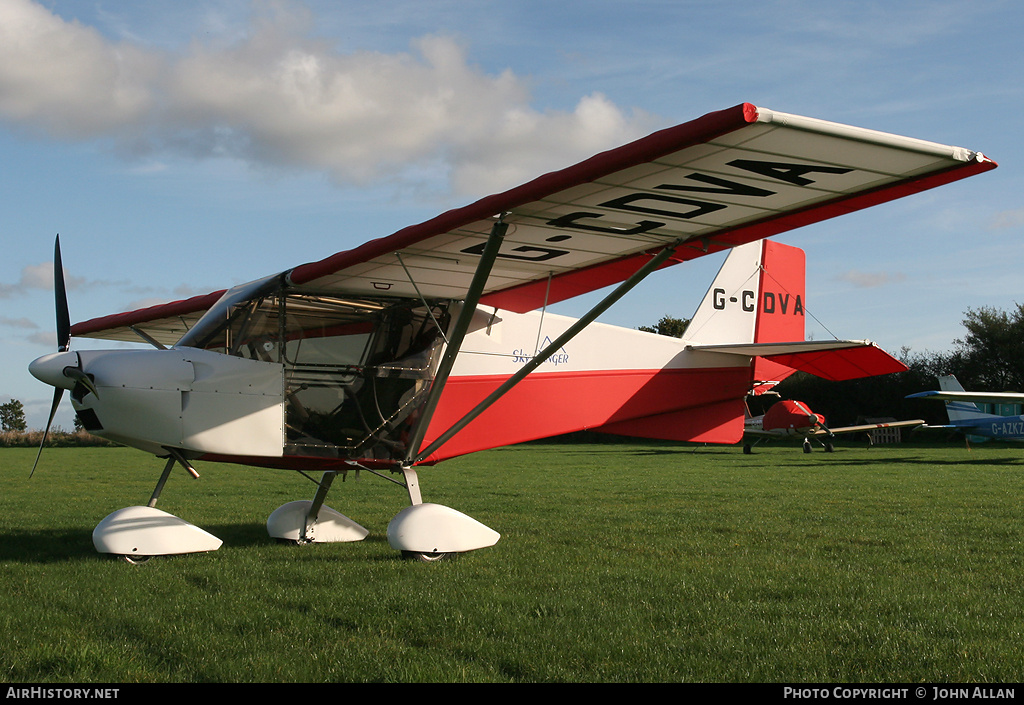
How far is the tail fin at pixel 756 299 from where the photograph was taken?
1004 centimetres

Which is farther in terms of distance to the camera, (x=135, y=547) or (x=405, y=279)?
(x=405, y=279)

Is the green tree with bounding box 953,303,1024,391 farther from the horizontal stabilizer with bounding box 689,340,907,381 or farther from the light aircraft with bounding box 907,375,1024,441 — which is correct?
the horizontal stabilizer with bounding box 689,340,907,381

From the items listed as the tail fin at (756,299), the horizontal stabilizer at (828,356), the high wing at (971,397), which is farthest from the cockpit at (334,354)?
the high wing at (971,397)

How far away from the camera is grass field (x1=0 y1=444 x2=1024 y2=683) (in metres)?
3.42

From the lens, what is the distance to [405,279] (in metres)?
6.60

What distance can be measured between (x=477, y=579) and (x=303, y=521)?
2.39m

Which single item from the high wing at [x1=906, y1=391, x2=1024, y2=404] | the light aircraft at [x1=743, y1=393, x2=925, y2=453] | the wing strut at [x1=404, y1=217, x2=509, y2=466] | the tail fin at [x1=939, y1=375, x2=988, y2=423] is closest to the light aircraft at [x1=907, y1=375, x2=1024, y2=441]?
the tail fin at [x1=939, y1=375, x2=988, y2=423]

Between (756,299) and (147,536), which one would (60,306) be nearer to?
(147,536)

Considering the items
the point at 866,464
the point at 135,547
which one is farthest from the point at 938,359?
the point at 135,547

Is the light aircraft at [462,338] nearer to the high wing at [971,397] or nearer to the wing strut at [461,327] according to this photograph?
the wing strut at [461,327]

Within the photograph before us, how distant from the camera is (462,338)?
614 cm

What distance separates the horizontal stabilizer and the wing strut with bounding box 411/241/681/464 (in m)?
2.46
